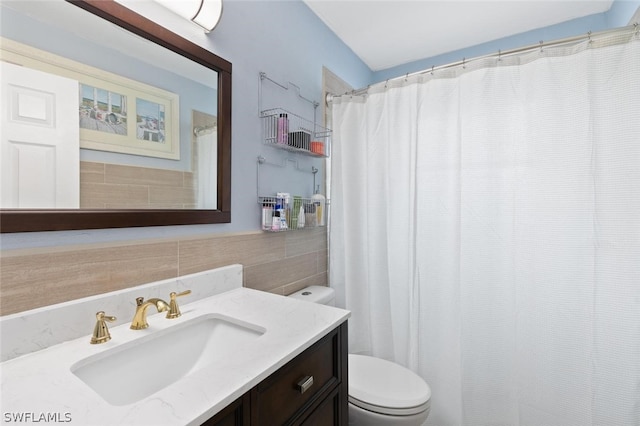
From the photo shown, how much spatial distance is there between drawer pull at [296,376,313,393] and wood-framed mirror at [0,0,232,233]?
2.26ft

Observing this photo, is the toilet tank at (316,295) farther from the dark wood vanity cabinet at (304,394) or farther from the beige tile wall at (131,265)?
the dark wood vanity cabinet at (304,394)

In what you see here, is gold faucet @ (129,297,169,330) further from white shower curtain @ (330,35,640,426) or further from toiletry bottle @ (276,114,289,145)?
white shower curtain @ (330,35,640,426)

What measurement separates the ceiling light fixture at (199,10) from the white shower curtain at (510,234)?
971 millimetres

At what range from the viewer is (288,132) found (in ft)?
5.19

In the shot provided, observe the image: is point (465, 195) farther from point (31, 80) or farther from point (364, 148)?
point (31, 80)

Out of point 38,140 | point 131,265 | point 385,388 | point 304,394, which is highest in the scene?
point 38,140

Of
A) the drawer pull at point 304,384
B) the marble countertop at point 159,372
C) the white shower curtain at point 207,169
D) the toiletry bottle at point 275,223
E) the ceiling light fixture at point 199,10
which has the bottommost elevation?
the drawer pull at point 304,384

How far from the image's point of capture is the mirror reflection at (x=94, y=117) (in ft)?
2.52

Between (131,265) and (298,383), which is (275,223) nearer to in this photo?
(131,265)

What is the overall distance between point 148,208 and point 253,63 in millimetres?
866

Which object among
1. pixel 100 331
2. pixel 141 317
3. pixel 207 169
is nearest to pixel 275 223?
pixel 207 169

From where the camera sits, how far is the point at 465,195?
5.07 feet

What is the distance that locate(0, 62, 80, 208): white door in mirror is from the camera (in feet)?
2.44

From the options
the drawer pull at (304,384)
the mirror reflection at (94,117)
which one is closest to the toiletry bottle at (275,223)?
the mirror reflection at (94,117)
